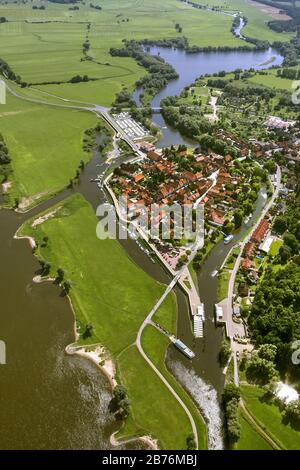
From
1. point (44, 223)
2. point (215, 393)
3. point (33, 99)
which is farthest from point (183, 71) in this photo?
point (215, 393)

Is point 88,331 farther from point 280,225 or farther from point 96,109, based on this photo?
point 96,109

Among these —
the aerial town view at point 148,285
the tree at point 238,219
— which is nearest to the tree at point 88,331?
the aerial town view at point 148,285

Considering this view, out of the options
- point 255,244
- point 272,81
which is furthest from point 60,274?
point 272,81

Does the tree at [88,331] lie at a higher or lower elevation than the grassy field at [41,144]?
lower

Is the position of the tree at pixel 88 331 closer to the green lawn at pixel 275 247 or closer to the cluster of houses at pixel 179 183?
the cluster of houses at pixel 179 183

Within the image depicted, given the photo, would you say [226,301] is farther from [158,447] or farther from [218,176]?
[218,176]

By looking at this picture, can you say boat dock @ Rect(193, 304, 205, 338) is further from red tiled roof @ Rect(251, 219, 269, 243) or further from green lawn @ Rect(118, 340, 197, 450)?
red tiled roof @ Rect(251, 219, 269, 243)

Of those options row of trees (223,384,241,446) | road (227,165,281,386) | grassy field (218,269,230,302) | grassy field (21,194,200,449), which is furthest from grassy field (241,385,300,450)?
grassy field (218,269,230,302)
